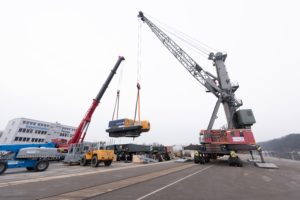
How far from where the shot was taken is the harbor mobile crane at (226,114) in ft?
62.5

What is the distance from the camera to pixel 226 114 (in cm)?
2639

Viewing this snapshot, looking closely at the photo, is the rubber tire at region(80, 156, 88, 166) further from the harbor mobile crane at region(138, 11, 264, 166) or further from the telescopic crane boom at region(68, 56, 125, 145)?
the harbor mobile crane at region(138, 11, 264, 166)

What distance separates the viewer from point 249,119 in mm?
24250

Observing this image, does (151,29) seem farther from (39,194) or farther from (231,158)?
(39,194)

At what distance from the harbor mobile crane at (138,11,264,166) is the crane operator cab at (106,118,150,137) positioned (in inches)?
363

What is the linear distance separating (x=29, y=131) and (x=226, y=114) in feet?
222

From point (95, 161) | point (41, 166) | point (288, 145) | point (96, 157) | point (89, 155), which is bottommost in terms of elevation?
point (41, 166)

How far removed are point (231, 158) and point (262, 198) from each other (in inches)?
518

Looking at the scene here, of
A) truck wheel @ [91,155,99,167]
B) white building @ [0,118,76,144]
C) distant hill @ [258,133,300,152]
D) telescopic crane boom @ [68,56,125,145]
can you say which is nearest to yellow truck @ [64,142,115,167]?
truck wheel @ [91,155,99,167]

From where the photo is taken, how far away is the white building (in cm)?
5706

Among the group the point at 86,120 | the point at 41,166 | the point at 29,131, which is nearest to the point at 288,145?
the point at 86,120

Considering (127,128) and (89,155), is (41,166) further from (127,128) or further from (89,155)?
(127,128)

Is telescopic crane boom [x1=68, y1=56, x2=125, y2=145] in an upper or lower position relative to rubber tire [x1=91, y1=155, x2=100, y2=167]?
upper

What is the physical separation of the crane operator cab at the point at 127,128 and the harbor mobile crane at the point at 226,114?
363 inches
